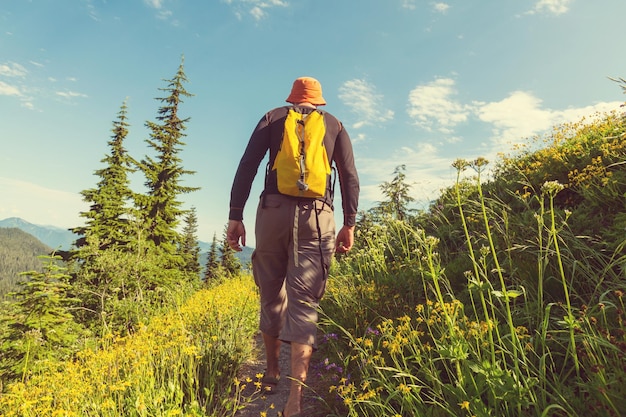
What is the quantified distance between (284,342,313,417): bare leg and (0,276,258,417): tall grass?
1.35ft

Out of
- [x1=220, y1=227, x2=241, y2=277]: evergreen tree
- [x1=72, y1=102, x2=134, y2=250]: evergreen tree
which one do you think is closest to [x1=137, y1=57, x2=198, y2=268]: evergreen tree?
A: [x1=72, y1=102, x2=134, y2=250]: evergreen tree

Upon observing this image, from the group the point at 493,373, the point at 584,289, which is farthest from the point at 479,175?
the point at 584,289

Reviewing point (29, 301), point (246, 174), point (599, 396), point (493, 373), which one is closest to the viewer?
point (599, 396)

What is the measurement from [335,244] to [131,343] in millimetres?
2021

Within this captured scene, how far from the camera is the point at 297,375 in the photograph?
9.00 ft

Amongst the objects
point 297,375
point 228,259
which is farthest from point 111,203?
point 297,375

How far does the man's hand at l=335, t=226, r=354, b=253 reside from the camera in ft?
11.2

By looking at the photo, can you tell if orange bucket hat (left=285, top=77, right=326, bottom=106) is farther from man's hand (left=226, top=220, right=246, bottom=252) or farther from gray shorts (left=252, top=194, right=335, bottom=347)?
man's hand (left=226, top=220, right=246, bottom=252)

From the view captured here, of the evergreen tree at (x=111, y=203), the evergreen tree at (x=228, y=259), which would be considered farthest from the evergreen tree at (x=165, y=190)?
the evergreen tree at (x=228, y=259)

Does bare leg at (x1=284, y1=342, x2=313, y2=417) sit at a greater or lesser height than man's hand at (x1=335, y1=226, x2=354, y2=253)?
lesser

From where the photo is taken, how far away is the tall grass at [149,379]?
7.97 ft

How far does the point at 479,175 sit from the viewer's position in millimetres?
1617

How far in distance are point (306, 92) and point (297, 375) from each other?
2466 millimetres

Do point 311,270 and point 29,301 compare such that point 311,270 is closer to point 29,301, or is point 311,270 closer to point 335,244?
point 335,244
